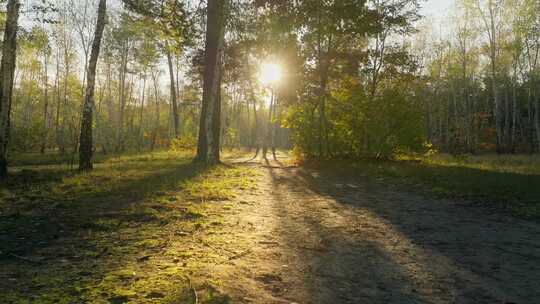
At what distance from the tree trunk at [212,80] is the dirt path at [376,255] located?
801cm

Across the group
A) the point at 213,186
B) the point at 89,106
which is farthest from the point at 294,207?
the point at 89,106

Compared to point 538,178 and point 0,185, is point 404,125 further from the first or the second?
point 0,185

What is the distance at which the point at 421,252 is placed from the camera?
15.6ft

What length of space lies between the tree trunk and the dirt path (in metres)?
8.01

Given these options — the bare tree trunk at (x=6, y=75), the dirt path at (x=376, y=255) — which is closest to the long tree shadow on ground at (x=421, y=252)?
the dirt path at (x=376, y=255)

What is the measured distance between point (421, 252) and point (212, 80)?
14202 mm

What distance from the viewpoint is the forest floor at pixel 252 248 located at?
10.7 feet

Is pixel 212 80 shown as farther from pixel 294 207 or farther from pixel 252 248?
pixel 252 248

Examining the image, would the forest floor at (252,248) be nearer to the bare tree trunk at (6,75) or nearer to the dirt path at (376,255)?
the dirt path at (376,255)

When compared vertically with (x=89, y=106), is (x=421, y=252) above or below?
below

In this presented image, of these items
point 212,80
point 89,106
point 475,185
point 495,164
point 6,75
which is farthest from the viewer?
point 495,164

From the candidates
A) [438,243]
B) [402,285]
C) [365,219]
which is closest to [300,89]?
[365,219]

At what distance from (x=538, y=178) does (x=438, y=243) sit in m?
8.46

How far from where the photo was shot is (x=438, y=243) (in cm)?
517
